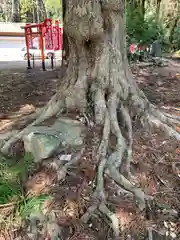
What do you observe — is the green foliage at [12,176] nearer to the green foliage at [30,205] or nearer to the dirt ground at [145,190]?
the green foliage at [30,205]

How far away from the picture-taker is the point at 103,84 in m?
3.17

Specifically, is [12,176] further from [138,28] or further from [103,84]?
[138,28]

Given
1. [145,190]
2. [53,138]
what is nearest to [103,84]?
[53,138]

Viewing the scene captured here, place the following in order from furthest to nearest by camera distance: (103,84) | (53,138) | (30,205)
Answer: (103,84), (53,138), (30,205)

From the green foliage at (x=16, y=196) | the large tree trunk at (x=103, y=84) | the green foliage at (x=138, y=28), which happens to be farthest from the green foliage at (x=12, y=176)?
the green foliage at (x=138, y=28)

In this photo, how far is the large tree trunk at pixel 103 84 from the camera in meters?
2.75

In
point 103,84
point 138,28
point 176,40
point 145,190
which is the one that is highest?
point 138,28

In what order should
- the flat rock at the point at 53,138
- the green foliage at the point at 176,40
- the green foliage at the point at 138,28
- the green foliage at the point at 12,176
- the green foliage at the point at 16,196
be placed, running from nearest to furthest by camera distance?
the green foliage at the point at 16,196 < the green foliage at the point at 12,176 < the flat rock at the point at 53,138 < the green foliage at the point at 138,28 < the green foliage at the point at 176,40

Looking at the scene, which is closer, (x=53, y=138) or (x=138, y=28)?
(x=53, y=138)

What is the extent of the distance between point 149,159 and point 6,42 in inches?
800

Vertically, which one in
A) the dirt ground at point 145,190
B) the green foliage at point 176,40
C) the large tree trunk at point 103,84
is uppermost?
the green foliage at point 176,40

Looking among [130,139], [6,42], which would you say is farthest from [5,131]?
[6,42]

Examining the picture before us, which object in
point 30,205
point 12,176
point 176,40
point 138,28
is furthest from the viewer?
point 176,40

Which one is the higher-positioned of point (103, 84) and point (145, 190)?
point (103, 84)
